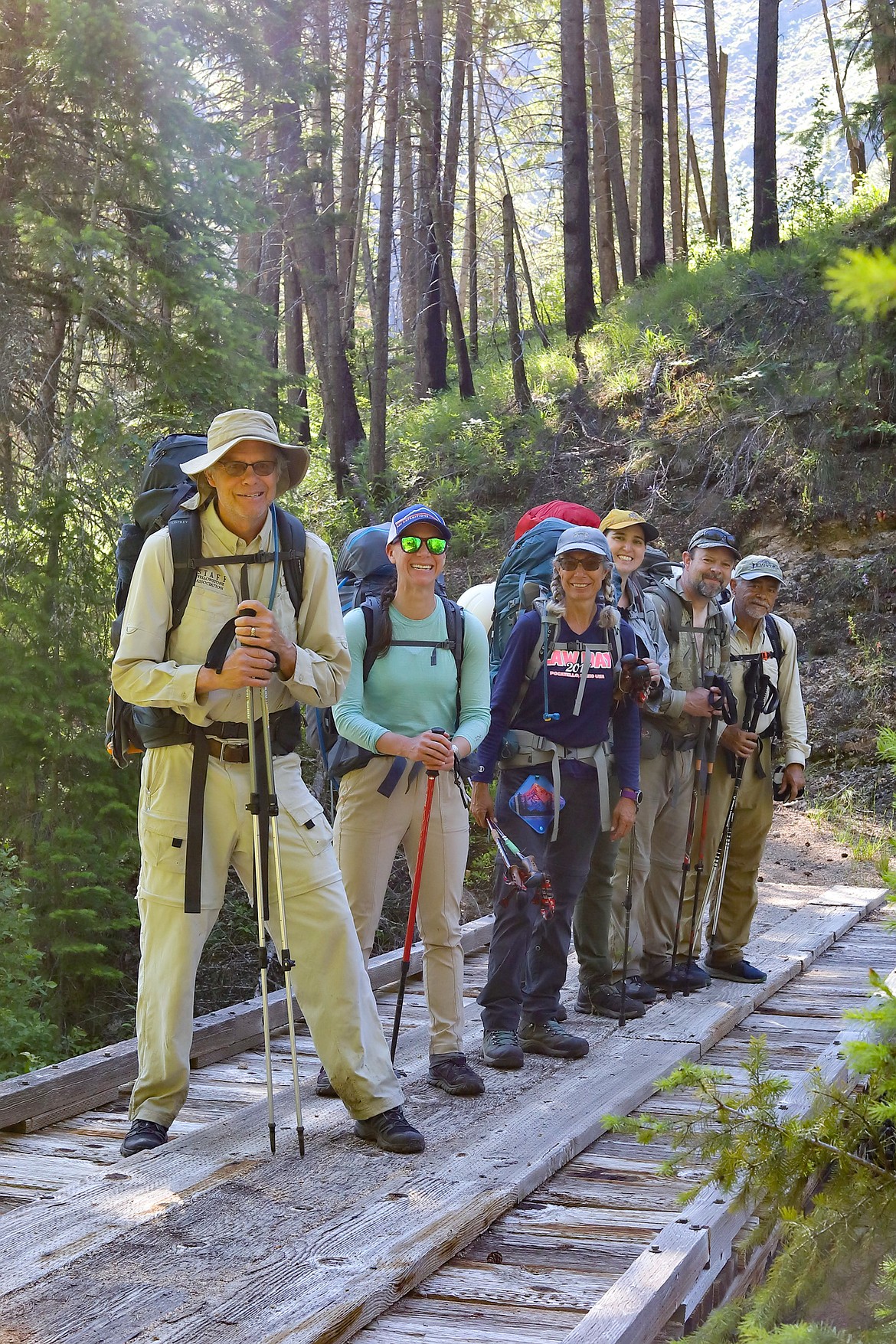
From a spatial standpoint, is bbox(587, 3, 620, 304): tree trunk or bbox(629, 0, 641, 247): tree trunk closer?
bbox(587, 3, 620, 304): tree trunk

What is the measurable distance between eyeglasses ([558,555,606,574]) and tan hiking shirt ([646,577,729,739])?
1276mm

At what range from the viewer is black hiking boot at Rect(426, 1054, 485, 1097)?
5.09 m

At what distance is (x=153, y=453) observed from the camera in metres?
4.92

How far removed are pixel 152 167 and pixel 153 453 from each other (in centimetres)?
591

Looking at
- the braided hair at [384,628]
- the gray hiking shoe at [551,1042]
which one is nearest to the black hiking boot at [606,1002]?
the gray hiking shoe at [551,1042]

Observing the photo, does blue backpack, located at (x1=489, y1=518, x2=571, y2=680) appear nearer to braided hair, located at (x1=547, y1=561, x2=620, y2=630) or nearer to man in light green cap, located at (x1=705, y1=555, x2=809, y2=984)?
braided hair, located at (x1=547, y1=561, x2=620, y2=630)

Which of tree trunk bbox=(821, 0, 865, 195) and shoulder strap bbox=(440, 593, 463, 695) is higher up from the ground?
tree trunk bbox=(821, 0, 865, 195)

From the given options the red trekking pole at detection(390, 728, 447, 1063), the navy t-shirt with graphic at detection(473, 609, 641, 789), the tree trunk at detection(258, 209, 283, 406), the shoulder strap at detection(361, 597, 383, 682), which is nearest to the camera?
the red trekking pole at detection(390, 728, 447, 1063)

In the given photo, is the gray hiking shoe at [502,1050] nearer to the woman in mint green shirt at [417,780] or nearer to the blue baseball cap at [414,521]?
the woman in mint green shirt at [417,780]

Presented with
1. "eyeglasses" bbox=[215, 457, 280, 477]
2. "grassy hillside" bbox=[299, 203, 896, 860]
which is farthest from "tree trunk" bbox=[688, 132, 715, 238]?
"eyeglasses" bbox=[215, 457, 280, 477]

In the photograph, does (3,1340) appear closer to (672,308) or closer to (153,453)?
(153,453)

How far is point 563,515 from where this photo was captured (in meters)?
6.79

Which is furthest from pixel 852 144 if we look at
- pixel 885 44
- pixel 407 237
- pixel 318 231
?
pixel 318 231

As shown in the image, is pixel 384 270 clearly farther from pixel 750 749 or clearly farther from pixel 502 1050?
pixel 502 1050
